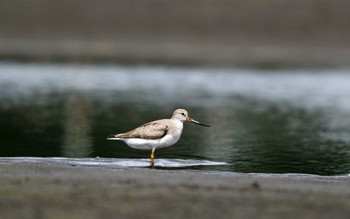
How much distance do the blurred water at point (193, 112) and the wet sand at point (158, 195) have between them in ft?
9.22

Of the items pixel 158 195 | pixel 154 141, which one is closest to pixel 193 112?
pixel 154 141

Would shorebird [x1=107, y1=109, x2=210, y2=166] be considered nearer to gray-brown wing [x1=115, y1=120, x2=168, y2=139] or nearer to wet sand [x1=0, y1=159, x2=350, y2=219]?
gray-brown wing [x1=115, y1=120, x2=168, y2=139]

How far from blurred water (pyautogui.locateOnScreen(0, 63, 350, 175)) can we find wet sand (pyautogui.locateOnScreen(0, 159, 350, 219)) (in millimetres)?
2811

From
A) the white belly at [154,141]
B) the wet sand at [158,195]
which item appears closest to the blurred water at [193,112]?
the white belly at [154,141]

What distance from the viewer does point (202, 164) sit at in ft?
47.1

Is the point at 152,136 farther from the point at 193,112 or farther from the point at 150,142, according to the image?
the point at 193,112

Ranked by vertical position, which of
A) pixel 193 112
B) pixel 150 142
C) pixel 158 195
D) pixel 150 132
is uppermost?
pixel 193 112

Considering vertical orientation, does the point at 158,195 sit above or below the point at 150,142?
below

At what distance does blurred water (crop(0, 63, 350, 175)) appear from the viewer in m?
15.8

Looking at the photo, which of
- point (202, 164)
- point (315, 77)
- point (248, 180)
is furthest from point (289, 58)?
point (248, 180)

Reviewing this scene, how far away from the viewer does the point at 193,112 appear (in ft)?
80.0

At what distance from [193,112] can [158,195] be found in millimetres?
14530

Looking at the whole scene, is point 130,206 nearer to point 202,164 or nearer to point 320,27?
point 202,164

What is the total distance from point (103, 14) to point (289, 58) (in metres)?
8.84
